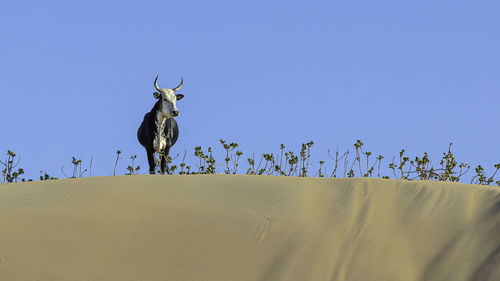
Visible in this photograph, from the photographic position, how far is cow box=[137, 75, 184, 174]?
15.0 m

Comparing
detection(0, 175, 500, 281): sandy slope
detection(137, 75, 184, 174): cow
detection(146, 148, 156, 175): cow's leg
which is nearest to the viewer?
detection(0, 175, 500, 281): sandy slope

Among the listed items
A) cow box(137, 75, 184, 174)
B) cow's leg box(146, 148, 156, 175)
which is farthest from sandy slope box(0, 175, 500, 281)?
cow box(137, 75, 184, 174)

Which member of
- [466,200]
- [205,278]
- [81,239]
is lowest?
[205,278]

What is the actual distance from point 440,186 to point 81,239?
3.02 meters

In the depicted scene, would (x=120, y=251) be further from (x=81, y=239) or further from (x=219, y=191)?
(x=219, y=191)

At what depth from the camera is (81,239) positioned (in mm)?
5617

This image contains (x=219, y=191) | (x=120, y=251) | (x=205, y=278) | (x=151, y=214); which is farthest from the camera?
(x=219, y=191)

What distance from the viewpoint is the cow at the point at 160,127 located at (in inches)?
591

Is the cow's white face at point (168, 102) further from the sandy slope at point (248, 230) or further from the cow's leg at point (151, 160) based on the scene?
the sandy slope at point (248, 230)

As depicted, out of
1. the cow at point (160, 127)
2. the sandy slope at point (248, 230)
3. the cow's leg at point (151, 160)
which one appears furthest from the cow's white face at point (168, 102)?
the sandy slope at point (248, 230)

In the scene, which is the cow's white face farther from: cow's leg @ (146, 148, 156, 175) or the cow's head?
cow's leg @ (146, 148, 156, 175)

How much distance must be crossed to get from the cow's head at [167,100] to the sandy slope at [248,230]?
8.40m

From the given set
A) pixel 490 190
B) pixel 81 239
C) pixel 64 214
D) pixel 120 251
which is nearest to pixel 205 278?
pixel 120 251

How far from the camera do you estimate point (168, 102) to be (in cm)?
1545
